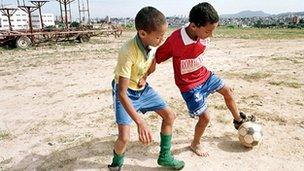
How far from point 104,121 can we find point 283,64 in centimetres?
680

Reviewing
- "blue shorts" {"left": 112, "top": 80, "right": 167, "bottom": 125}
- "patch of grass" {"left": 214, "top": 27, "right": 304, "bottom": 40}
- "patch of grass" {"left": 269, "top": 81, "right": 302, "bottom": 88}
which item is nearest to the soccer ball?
"blue shorts" {"left": 112, "top": 80, "right": 167, "bottom": 125}

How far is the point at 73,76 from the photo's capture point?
396 inches

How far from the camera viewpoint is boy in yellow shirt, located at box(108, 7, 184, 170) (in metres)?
3.25

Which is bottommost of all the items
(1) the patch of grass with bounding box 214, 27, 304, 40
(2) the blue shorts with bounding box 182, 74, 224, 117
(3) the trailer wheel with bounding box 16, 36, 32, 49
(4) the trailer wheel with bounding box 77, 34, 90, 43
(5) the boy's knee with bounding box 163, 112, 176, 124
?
(1) the patch of grass with bounding box 214, 27, 304, 40

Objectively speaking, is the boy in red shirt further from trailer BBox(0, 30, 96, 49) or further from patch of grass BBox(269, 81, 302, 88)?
trailer BBox(0, 30, 96, 49)

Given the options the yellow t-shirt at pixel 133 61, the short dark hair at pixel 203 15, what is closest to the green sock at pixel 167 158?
the yellow t-shirt at pixel 133 61

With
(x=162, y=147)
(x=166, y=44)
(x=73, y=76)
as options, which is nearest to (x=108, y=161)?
(x=162, y=147)

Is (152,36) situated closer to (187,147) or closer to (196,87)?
(196,87)

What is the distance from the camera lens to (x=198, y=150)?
4414mm

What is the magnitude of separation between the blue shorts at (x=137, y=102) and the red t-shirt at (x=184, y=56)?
39cm

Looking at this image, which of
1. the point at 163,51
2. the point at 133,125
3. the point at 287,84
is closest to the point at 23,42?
the point at 287,84

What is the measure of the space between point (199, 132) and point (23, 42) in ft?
55.5

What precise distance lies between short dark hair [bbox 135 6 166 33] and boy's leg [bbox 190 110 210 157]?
4.45ft

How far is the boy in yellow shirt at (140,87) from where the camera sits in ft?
10.7
